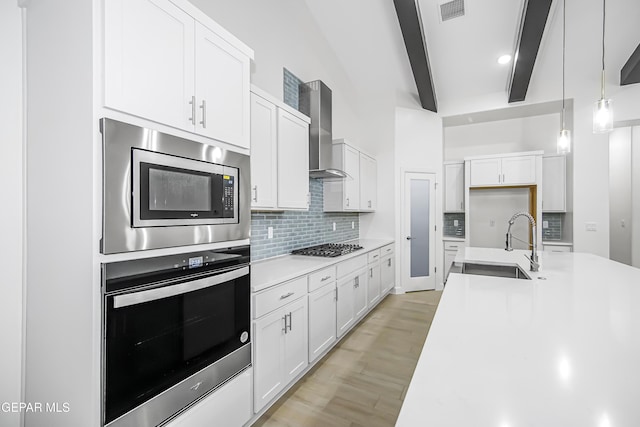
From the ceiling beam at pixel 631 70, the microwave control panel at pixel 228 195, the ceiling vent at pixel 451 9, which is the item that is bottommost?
the microwave control panel at pixel 228 195

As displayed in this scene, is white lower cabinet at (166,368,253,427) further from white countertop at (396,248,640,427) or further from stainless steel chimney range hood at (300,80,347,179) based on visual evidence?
stainless steel chimney range hood at (300,80,347,179)

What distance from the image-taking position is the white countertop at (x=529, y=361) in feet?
2.24

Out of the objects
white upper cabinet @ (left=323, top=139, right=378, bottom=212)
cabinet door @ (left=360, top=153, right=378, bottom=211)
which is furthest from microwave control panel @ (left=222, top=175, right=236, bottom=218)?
cabinet door @ (left=360, top=153, right=378, bottom=211)

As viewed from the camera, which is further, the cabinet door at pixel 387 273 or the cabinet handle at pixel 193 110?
the cabinet door at pixel 387 273

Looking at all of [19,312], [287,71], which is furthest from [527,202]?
[19,312]

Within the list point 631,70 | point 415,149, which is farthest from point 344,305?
point 631,70

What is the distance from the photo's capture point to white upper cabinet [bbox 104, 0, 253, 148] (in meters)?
1.13

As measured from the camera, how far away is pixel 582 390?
0.77 m

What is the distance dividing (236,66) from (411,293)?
4506 millimetres

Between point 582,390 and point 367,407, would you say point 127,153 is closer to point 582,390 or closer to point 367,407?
point 582,390

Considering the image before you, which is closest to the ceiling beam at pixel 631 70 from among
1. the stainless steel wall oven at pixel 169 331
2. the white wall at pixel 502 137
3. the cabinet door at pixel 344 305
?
the white wall at pixel 502 137

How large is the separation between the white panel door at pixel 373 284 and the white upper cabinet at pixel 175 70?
9.07 ft

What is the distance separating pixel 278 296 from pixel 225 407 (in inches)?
28.4

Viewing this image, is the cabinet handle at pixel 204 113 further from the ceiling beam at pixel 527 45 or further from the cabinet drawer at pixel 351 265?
the ceiling beam at pixel 527 45
